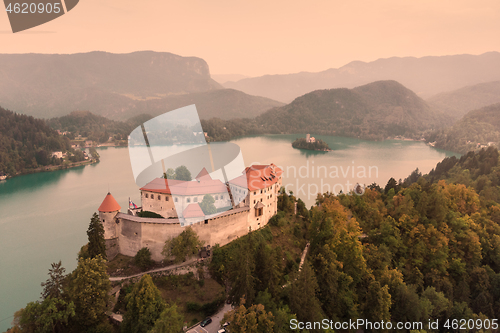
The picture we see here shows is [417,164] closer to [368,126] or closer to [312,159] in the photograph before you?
[312,159]

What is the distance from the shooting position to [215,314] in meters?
23.3

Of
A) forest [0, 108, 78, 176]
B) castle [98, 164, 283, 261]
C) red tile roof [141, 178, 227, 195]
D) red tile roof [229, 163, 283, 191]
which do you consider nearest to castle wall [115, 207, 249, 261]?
castle [98, 164, 283, 261]

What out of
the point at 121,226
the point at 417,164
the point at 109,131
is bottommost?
the point at 417,164

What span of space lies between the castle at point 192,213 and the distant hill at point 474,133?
117 m

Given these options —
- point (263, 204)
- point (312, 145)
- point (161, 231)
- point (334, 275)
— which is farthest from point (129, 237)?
point (312, 145)

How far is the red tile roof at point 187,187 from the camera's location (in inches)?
1247

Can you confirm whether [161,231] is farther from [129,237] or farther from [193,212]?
[129,237]

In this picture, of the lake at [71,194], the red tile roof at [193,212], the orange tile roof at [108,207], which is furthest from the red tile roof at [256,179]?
the lake at [71,194]

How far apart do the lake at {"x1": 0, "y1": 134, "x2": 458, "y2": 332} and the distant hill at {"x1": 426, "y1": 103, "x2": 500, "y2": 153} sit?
63.0 feet

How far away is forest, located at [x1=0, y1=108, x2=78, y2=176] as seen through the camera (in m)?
79.4

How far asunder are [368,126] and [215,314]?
586 feet

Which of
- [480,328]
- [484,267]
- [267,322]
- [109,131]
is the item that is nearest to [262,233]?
[267,322]

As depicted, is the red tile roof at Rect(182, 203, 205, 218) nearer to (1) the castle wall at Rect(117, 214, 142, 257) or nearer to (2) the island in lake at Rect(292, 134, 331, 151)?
(1) the castle wall at Rect(117, 214, 142, 257)

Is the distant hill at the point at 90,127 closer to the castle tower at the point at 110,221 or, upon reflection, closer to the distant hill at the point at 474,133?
the castle tower at the point at 110,221
